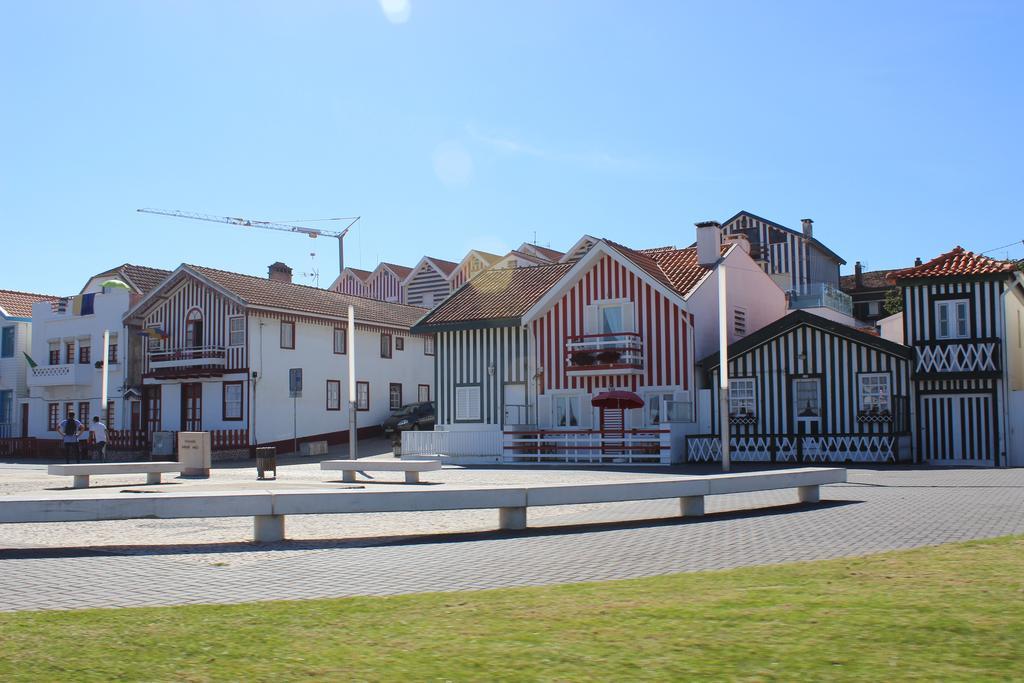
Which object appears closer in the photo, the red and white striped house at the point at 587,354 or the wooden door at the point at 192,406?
the red and white striped house at the point at 587,354

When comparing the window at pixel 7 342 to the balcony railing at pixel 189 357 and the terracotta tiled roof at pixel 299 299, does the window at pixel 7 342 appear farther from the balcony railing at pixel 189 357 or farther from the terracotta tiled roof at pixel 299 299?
the terracotta tiled roof at pixel 299 299

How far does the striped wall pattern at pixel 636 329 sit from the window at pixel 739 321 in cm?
353

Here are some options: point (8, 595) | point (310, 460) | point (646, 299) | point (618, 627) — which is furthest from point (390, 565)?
point (310, 460)

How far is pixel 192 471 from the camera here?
91.8 feet

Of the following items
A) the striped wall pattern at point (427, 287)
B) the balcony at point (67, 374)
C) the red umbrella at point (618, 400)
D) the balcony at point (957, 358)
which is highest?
the striped wall pattern at point (427, 287)

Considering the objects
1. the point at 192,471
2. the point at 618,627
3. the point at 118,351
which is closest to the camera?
the point at 618,627

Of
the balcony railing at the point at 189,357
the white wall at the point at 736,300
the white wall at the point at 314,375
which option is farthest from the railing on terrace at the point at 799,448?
the balcony railing at the point at 189,357

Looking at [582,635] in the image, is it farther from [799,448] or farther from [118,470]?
[799,448]

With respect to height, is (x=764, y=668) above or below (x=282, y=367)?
below

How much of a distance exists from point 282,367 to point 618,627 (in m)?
38.5

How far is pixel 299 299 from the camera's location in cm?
4622

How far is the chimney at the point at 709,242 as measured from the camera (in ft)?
125

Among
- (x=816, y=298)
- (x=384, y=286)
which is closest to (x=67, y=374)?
(x=384, y=286)

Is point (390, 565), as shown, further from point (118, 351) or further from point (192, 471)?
point (118, 351)
